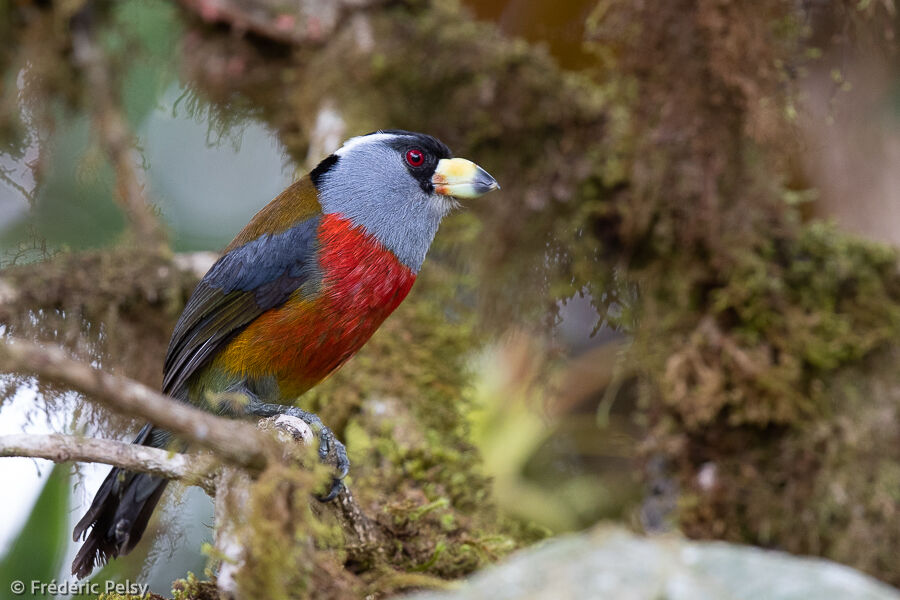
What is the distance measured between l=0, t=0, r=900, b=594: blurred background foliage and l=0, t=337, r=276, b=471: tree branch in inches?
31.3

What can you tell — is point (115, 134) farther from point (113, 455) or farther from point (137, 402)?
point (137, 402)

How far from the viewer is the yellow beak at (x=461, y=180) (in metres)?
2.74

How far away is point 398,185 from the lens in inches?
109

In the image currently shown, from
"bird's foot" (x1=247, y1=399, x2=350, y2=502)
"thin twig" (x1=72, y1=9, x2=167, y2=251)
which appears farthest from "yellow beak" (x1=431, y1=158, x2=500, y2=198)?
"thin twig" (x1=72, y1=9, x2=167, y2=251)

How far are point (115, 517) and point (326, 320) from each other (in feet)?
2.54

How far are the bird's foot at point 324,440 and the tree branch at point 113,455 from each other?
29 centimetres

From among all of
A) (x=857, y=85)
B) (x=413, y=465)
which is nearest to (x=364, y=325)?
(x=413, y=465)

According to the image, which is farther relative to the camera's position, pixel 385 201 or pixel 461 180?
pixel 461 180

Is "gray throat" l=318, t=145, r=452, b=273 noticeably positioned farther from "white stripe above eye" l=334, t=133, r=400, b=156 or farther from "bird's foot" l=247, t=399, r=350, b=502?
"bird's foot" l=247, t=399, r=350, b=502

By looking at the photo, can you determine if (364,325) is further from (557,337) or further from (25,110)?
(25,110)

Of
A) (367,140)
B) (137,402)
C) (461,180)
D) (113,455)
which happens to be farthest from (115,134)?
(137,402)

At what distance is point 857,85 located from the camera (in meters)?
3.35

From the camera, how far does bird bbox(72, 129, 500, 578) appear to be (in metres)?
2.28

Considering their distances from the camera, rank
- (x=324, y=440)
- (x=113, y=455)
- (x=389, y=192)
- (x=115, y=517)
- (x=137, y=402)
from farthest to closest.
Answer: (x=389, y=192) → (x=115, y=517) → (x=324, y=440) → (x=113, y=455) → (x=137, y=402)
